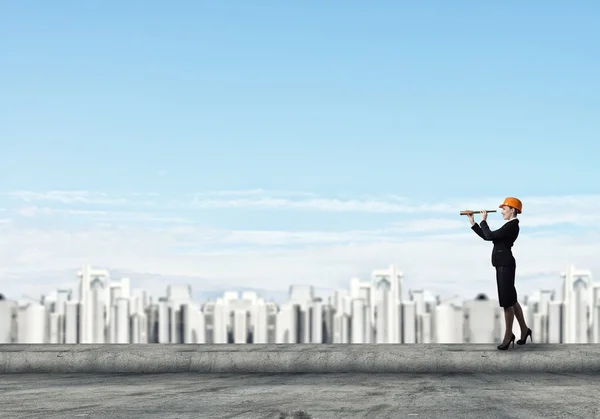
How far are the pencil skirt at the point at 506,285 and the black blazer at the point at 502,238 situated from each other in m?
0.07

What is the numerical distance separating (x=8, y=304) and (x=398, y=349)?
116956mm

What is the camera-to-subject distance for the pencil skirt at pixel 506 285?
35.4ft

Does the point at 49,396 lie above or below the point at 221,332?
above

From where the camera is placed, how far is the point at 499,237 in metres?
10.7

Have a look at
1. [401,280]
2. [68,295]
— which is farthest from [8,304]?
[401,280]

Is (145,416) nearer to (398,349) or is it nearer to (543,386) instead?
(543,386)

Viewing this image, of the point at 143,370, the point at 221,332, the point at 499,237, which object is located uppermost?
the point at 499,237

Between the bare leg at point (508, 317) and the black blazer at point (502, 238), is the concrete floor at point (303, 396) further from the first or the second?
the black blazer at point (502, 238)

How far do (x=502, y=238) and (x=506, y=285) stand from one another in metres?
0.57

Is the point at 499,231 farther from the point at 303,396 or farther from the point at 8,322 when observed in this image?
the point at 8,322

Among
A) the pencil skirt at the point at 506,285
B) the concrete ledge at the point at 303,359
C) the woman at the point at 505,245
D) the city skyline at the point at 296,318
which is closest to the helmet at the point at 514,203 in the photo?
the woman at the point at 505,245

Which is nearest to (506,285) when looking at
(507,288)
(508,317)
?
(507,288)

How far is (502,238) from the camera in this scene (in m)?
10.7

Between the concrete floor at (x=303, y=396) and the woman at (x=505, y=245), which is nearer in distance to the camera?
the concrete floor at (x=303, y=396)
